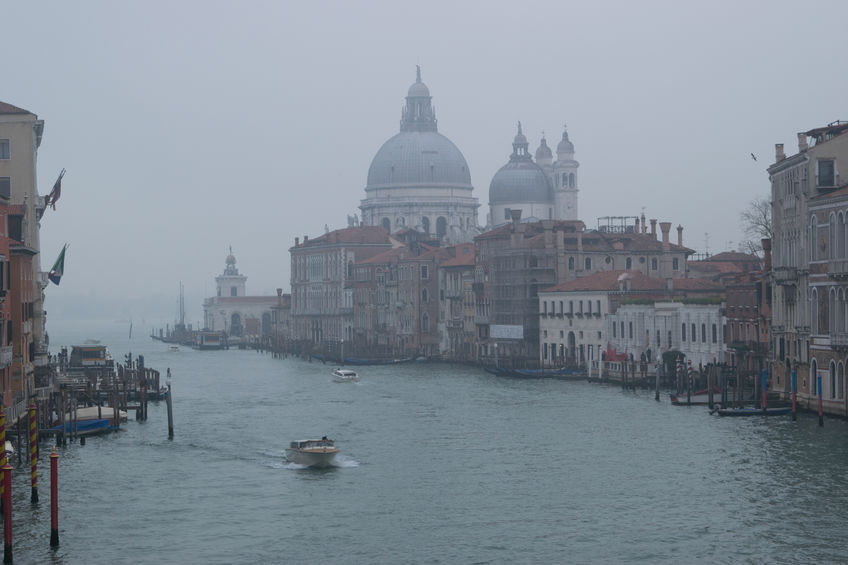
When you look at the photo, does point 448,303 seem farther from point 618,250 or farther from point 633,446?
point 633,446

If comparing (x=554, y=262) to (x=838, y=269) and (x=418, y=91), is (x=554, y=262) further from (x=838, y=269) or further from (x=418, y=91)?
(x=418, y=91)

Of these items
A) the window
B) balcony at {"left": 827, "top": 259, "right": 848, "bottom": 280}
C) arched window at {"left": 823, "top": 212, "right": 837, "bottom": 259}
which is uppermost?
the window

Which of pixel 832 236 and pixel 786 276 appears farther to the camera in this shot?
pixel 786 276

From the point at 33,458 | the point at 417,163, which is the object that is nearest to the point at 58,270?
the point at 33,458

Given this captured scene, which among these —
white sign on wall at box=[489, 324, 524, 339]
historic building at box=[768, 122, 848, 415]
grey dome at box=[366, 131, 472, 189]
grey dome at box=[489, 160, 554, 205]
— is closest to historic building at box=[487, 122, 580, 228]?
grey dome at box=[489, 160, 554, 205]

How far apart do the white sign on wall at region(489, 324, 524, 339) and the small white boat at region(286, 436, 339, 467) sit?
47266mm

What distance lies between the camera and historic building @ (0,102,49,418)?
4128cm

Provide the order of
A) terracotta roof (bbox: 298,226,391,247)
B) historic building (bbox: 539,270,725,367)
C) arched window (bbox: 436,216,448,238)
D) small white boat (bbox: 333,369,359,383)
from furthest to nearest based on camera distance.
A: arched window (bbox: 436,216,448,238) → terracotta roof (bbox: 298,226,391,247) → small white boat (bbox: 333,369,359,383) → historic building (bbox: 539,270,725,367)

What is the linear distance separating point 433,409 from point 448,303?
150ft

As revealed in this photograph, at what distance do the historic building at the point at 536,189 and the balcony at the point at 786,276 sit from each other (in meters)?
89.2

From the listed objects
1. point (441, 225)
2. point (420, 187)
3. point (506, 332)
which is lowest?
point (506, 332)

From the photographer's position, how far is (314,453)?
125 ft

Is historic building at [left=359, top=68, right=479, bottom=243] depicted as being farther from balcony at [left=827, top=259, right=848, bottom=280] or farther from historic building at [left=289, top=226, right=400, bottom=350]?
balcony at [left=827, top=259, right=848, bottom=280]

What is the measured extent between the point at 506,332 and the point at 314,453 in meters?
49.6
